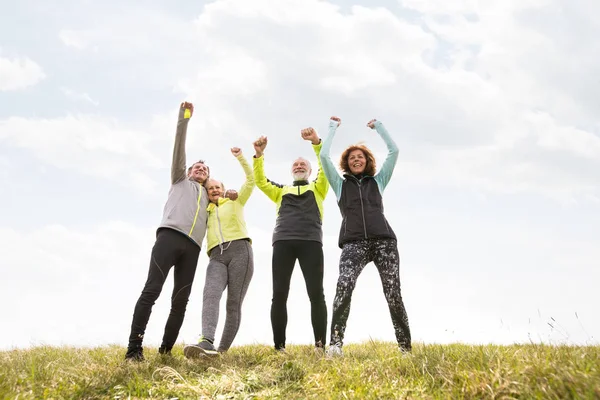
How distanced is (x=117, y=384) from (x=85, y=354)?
2069 millimetres

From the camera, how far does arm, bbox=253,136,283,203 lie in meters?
7.73

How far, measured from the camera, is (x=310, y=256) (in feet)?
23.4

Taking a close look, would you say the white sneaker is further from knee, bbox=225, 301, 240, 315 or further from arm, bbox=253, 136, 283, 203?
arm, bbox=253, 136, 283, 203

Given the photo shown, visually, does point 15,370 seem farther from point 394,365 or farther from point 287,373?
point 394,365

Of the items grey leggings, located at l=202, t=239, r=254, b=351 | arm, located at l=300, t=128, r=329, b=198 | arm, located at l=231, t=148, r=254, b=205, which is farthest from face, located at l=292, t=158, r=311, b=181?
grey leggings, located at l=202, t=239, r=254, b=351

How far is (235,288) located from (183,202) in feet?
4.97

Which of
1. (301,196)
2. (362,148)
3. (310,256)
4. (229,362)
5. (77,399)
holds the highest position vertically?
(362,148)

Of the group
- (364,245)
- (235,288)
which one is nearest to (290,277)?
(235,288)

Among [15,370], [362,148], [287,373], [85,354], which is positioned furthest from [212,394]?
[362,148]

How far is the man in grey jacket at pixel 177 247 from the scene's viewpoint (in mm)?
6422

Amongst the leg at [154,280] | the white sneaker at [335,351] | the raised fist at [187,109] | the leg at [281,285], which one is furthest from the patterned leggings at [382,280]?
the raised fist at [187,109]

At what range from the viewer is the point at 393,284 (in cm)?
629

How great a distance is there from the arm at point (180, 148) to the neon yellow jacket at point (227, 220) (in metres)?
0.74

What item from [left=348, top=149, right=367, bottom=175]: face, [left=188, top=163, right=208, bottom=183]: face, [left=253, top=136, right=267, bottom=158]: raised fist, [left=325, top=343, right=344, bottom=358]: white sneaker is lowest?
[left=325, top=343, right=344, bottom=358]: white sneaker
